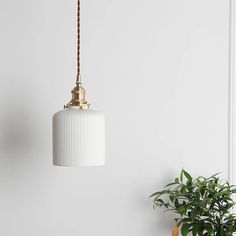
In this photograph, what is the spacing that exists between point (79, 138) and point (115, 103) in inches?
16.0

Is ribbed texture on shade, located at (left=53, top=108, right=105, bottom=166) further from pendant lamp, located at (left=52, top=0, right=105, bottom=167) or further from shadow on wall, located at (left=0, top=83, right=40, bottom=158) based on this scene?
shadow on wall, located at (left=0, top=83, right=40, bottom=158)

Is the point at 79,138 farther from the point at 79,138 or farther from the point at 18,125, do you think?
the point at 18,125

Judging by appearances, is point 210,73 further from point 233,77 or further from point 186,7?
point 186,7

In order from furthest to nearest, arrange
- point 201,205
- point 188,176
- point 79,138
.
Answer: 1. point 188,176
2. point 201,205
3. point 79,138

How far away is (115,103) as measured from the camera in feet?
5.38

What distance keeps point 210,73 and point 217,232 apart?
662 mm

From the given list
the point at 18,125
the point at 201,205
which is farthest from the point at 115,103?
the point at 201,205

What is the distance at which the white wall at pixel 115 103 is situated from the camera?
154 centimetres

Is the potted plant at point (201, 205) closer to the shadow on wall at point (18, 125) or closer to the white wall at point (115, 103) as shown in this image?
the white wall at point (115, 103)

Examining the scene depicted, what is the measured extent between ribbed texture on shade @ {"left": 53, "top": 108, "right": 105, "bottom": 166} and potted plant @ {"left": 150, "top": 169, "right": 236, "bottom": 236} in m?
0.43

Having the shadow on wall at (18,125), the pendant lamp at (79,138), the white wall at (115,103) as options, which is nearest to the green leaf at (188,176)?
the white wall at (115,103)

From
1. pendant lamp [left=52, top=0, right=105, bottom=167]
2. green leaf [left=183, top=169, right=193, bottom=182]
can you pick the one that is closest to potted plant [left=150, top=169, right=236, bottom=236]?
green leaf [left=183, top=169, right=193, bottom=182]

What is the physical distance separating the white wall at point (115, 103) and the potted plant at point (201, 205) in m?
0.09

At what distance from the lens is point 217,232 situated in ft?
4.99
